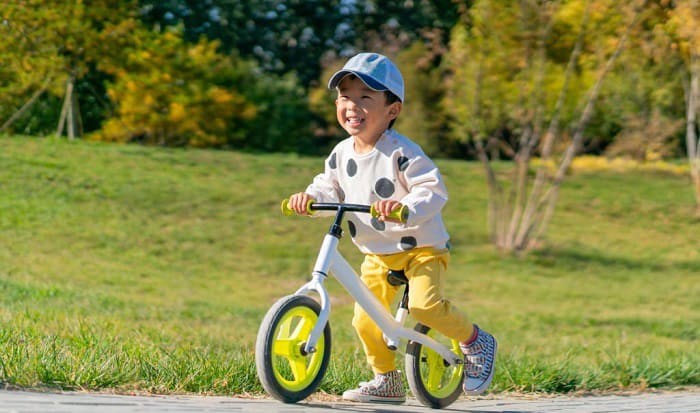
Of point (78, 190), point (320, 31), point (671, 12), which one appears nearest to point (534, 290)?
point (671, 12)

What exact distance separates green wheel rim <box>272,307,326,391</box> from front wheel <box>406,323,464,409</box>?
65 cm

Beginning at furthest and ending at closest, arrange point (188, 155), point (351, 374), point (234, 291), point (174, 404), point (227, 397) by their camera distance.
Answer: point (188, 155) < point (234, 291) < point (351, 374) < point (227, 397) < point (174, 404)

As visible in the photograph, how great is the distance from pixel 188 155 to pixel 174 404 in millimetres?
16417

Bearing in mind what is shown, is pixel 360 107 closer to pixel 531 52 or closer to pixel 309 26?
pixel 531 52

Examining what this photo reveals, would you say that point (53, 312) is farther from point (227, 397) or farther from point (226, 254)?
point (226, 254)

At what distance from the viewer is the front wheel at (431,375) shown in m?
4.47

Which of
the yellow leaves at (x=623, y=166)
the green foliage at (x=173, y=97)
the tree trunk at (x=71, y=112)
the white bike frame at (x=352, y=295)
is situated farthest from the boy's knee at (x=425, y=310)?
the yellow leaves at (x=623, y=166)

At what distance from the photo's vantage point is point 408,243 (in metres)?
4.21

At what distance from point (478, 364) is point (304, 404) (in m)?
1.01

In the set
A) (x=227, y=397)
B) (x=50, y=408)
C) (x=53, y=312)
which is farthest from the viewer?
(x=53, y=312)

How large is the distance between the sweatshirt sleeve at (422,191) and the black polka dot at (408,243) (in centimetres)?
7

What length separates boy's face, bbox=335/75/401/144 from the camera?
414 centimetres

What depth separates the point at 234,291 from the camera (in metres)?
12.2

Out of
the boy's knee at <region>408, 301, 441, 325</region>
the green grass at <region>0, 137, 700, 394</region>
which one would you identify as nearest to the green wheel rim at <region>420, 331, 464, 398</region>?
the boy's knee at <region>408, 301, 441, 325</region>
